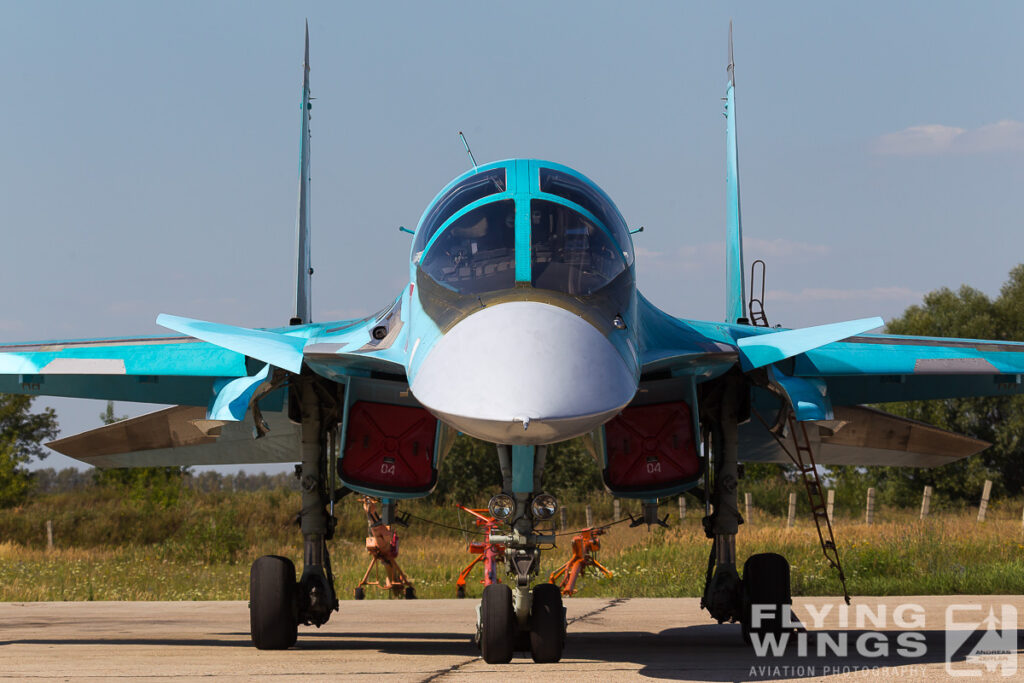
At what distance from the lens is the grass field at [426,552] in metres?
16.7

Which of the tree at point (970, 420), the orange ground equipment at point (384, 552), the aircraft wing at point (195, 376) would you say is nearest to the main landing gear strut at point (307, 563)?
the aircraft wing at point (195, 376)

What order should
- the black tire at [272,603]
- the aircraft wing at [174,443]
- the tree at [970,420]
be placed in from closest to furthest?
the black tire at [272,603] → the aircraft wing at [174,443] → the tree at [970,420]

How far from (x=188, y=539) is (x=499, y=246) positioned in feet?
75.2

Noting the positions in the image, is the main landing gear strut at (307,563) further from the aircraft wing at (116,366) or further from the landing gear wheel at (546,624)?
the landing gear wheel at (546,624)

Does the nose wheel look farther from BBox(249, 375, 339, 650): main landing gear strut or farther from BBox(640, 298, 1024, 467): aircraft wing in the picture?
BBox(249, 375, 339, 650): main landing gear strut

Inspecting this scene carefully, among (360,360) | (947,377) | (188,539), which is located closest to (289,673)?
(360,360)

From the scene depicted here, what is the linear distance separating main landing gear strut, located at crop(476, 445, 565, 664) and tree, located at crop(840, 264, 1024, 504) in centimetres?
2848

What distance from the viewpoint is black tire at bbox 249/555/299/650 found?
8516mm

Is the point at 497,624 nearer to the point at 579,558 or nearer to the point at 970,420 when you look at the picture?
the point at 579,558

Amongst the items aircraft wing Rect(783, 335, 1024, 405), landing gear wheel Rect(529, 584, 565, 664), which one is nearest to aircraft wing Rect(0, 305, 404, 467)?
landing gear wheel Rect(529, 584, 565, 664)

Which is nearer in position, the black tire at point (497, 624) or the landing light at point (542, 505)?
→ the black tire at point (497, 624)

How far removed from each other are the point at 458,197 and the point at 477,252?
2.16 ft

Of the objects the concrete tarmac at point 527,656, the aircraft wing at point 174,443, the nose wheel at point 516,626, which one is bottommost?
the concrete tarmac at point 527,656

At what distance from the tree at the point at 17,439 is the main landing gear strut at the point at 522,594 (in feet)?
111
